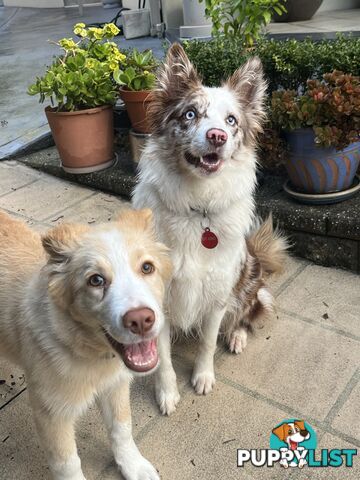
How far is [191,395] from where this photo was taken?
2.65 metres

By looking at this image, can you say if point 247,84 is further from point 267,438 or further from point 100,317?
point 267,438

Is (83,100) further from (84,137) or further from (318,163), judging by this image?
(318,163)

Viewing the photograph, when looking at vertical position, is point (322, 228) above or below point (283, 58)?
below

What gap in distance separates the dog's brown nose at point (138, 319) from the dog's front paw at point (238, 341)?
147 centimetres

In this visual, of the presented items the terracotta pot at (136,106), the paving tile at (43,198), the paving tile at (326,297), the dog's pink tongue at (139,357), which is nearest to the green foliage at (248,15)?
the terracotta pot at (136,106)

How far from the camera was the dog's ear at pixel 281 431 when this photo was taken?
2348 millimetres

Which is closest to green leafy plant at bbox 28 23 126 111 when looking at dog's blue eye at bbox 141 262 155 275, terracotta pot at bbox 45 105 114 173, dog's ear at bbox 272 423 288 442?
terracotta pot at bbox 45 105 114 173

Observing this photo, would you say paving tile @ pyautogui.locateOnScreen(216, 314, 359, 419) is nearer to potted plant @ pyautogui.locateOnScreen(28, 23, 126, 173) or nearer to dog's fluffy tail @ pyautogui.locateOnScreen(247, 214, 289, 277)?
dog's fluffy tail @ pyautogui.locateOnScreen(247, 214, 289, 277)

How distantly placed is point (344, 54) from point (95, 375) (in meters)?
2.93

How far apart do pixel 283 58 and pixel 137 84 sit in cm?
133

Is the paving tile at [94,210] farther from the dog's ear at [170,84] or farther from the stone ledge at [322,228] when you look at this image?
the dog's ear at [170,84]

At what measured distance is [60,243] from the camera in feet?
5.69

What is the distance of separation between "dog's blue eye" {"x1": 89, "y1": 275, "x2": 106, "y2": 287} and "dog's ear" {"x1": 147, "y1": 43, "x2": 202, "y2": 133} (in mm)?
1214

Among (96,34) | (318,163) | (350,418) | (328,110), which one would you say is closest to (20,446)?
(350,418)
